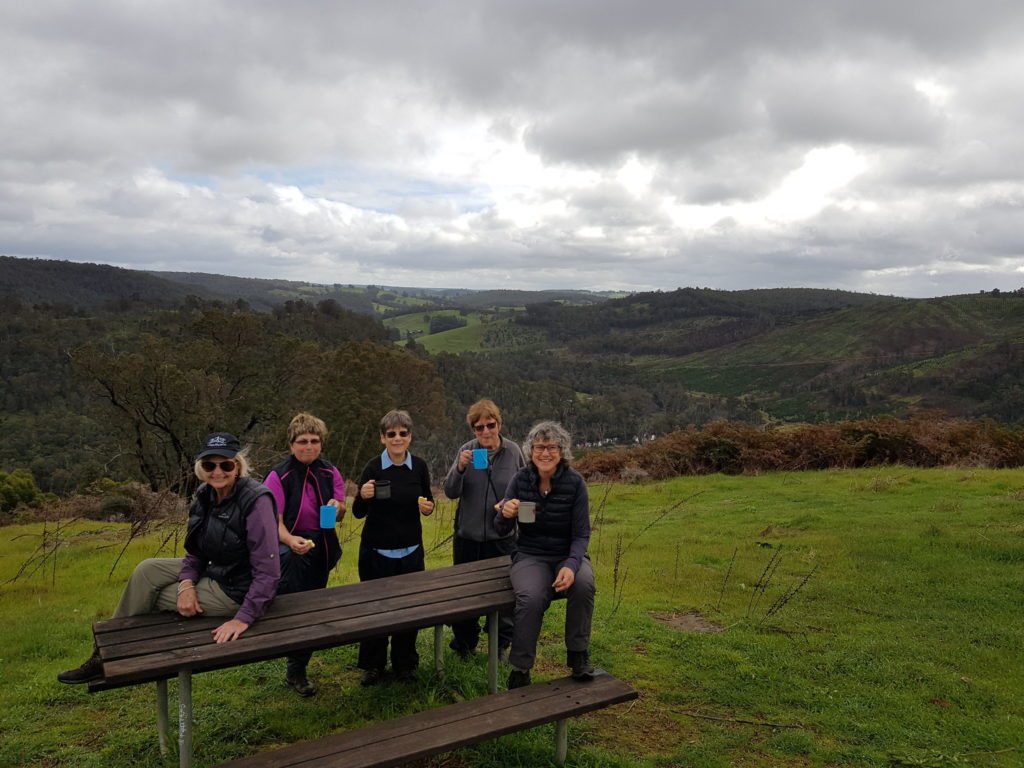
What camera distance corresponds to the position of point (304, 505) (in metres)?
4.53

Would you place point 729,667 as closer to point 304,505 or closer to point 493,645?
point 493,645

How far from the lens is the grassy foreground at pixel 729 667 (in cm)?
398

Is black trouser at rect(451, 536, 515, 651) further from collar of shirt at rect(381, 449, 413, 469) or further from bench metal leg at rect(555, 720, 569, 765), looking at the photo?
bench metal leg at rect(555, 720, 569, 765)

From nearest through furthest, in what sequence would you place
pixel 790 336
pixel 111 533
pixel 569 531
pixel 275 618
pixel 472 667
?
pixel 275 618, pixel 569 531, pixel 472 667, pixel 111 533, pixel 790 336

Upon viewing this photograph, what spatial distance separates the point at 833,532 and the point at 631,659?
540 cm

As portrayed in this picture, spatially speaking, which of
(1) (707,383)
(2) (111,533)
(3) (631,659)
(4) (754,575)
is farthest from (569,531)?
(1) (707,383)

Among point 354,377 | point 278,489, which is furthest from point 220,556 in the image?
point 354,377

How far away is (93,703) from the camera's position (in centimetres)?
460

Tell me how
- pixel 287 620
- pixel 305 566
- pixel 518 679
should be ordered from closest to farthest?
pixel 287 620, pixel 518 679, pixel 305 566

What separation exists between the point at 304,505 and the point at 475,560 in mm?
1487

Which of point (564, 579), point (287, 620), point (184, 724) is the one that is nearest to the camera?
point (184, 724)

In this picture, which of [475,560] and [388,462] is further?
[475,560]

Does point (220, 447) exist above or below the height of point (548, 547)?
above

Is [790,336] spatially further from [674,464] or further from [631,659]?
[631,659]
